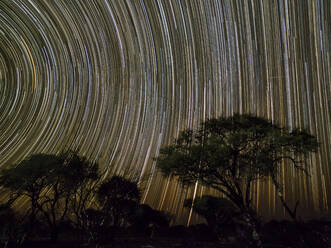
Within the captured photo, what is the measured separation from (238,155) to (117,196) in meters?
14.9

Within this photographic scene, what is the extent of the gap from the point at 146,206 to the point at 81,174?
17140 mm

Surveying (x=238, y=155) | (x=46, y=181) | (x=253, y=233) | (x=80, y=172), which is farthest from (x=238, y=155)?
(x=46, y=181)

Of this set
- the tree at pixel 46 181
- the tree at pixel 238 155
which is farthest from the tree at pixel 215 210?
the tree at pixel 46 181

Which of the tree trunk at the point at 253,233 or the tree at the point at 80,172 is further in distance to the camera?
the tree at the point at 80,172

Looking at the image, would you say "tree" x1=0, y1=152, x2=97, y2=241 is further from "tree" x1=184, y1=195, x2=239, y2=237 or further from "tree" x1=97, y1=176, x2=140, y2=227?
"tree" x1=184, y1=195, x2=239, y2=237

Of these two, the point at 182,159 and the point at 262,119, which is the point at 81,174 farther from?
the point at 262,119

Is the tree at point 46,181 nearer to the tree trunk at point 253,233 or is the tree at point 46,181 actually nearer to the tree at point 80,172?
the tree at point 80,172

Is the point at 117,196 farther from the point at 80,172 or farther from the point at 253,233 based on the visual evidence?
the point at 253,233

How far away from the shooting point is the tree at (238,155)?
15.3 metres

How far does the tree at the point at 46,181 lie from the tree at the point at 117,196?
10.2 ft

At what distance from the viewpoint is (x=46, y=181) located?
63.5ft

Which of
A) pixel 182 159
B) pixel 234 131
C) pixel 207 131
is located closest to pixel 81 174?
pixel 182 159

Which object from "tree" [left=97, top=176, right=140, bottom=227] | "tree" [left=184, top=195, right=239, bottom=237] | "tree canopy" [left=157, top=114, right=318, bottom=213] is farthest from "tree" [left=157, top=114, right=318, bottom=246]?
"tree" [left=184, top=195, right=239, bottom=237]

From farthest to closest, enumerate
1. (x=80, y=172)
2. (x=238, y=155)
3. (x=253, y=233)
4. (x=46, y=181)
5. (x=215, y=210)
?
1. (x=215, y=210)
2. (x=80, y=172)
3. (x=46, y=181)
4. (x=238, y=155)
5. (x=253, y=233)
